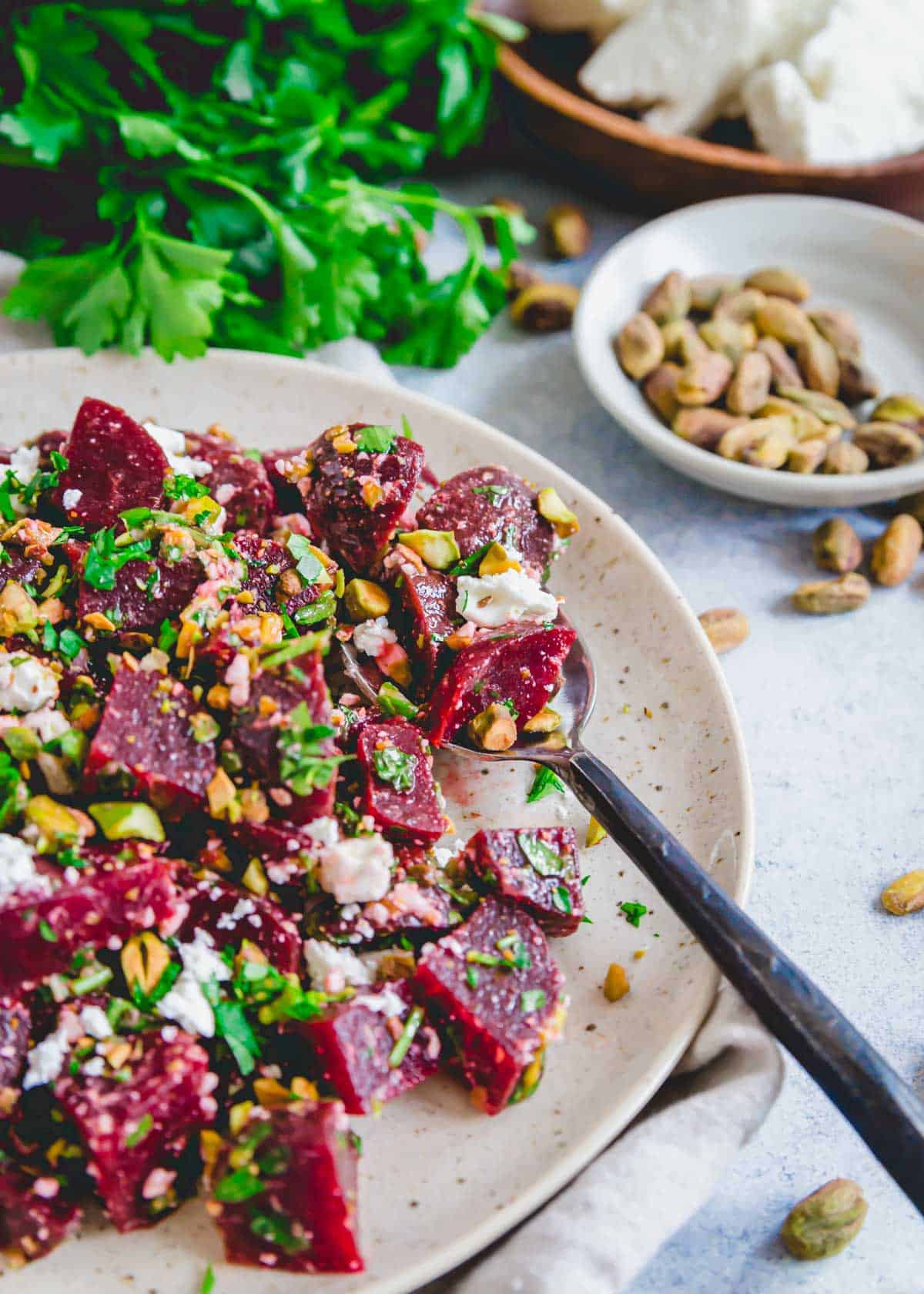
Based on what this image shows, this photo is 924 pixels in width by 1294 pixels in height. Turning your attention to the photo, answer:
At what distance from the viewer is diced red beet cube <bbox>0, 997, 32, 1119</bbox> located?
1785 mm

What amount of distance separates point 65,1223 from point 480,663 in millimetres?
1171

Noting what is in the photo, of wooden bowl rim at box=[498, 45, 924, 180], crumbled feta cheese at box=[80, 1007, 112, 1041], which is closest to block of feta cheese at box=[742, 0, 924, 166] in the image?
wooden bowl rim at box=[498, 45, 924, 180]

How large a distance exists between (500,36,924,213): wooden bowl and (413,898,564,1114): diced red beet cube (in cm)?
280

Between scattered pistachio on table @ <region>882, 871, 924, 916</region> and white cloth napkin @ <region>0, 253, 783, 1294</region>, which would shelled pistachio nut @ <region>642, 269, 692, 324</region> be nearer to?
scattered pistachio on table @ <region>882, 871, 924, 916</region>

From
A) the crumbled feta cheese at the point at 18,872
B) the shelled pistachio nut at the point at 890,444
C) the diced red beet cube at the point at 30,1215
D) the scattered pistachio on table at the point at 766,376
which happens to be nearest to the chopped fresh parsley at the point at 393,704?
the crumbled feta cheese at the point at 18,872

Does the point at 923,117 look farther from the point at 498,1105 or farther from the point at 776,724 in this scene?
the point at 498,1105

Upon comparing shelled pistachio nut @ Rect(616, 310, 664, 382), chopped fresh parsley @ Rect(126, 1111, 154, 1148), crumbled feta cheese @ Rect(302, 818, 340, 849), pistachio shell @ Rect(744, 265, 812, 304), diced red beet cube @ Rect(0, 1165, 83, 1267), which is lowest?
diced red beet cube @ Rect(0, 1165, 83, 1267)

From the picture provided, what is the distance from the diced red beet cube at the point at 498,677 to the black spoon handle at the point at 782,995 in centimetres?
22

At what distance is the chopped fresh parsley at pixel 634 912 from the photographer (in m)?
2.24

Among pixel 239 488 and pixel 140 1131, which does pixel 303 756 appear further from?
pixel 239 488

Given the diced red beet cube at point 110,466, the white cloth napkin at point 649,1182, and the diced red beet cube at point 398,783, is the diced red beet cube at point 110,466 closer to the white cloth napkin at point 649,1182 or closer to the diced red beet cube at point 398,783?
the diced red beet cube at point 398,783

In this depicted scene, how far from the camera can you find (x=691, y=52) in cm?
380

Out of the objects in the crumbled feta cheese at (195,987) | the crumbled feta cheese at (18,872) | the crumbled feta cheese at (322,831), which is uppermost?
the crumbled feta cheese at (322,831)

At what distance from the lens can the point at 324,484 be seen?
2.45 meters
